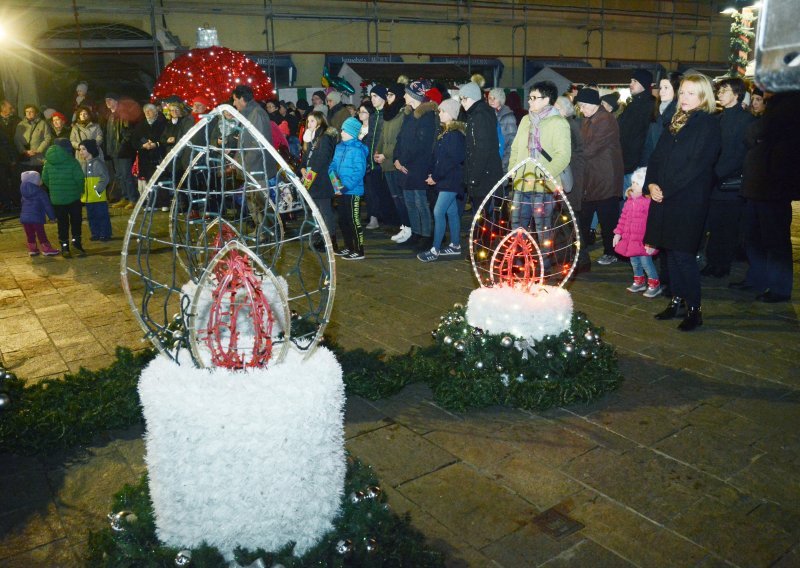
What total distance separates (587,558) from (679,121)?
3431 millimetres

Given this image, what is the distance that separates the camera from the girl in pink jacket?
5.82 m

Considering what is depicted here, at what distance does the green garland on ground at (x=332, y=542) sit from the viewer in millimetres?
2302

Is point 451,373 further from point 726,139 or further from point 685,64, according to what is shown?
point 685,64

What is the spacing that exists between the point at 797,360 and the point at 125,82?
16.4 meters

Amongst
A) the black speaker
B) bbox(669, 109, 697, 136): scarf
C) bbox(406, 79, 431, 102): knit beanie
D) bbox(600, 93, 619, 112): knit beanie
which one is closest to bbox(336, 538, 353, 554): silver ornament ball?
the black speaker

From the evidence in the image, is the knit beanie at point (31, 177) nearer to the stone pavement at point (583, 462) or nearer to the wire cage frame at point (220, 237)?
the wire cage frame at point (220, 237)

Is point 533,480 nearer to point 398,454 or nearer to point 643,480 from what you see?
point 643,480

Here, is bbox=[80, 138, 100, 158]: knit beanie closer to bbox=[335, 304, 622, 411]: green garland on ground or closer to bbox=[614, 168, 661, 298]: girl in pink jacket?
bbox=[335, 304, 622, 411]: green garland on ground

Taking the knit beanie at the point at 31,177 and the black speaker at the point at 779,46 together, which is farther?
the knit beanie at the point at 31,177

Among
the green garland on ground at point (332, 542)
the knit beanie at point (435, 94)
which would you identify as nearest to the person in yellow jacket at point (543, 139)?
the knit beanie at point (435, 94)

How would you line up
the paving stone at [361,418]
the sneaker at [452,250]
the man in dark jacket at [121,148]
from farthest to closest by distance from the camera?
the man in dark jacket at [121,148] < the sneaker at [452,250] < the paving stone at [361,418]

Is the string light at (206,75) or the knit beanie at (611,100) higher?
the string light at (206,75)

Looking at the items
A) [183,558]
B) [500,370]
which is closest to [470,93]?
[500,370]

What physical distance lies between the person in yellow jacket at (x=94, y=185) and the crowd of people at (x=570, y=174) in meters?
0.02
